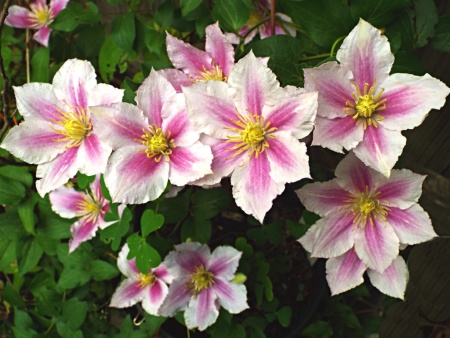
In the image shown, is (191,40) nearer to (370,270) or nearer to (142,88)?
(142,88)

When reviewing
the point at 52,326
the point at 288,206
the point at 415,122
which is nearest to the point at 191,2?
the point at 415,122

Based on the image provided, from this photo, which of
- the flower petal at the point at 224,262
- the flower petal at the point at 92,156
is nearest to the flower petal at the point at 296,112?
the flower petal at the point at 92,156

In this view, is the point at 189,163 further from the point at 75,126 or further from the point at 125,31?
the point at 125,31

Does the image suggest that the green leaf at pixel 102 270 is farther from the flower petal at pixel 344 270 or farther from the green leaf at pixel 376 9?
the green leaf at pixel 376 9

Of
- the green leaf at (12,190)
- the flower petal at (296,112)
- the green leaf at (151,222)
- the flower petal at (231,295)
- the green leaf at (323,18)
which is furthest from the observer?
the green leaf at (12,190)

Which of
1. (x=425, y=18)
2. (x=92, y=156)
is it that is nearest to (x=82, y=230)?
(x=92, y=156)

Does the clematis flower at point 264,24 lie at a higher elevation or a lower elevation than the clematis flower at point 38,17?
higher

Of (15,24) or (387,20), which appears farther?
(15,24)
